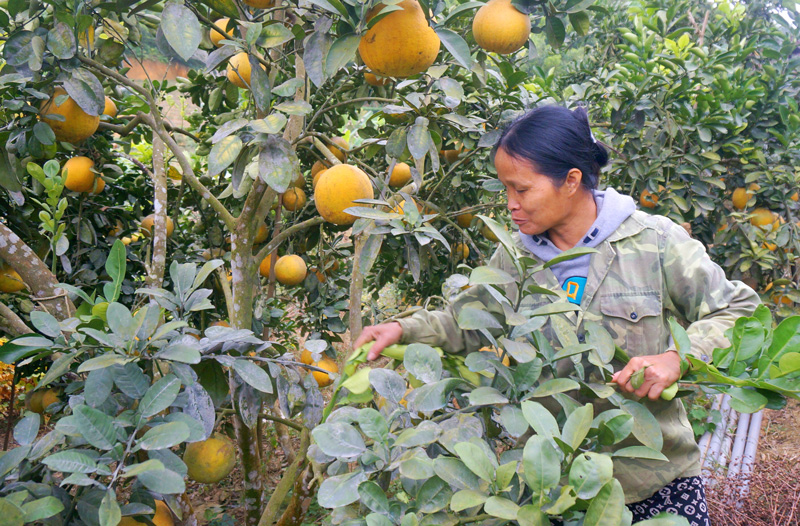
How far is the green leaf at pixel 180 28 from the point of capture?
99 centimetres

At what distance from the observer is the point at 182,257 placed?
239cm

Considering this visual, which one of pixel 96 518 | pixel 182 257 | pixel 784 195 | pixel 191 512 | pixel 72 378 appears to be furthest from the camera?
pixel 784 195

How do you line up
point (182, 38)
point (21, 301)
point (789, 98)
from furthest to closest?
point (789, 98) < point (21, 301) < point (182, 38)

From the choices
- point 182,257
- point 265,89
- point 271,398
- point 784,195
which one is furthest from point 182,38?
point 784,195

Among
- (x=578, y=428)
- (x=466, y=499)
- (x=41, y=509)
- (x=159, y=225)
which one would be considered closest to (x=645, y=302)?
(x=578, y=428)

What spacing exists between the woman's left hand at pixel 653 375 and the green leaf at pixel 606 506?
0.33 metres

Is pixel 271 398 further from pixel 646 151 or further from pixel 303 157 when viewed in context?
pixel 646 151

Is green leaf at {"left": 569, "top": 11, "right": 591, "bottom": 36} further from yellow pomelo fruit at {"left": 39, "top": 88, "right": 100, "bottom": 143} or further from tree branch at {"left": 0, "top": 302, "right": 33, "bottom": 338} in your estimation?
tree branch at {"left": 0, "top": 302, "right": 33, "bottom": 338}

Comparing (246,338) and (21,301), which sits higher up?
(246,338)

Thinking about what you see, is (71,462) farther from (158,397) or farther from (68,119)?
(68,119)

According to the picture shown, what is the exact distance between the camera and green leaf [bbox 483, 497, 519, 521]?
0.61 metres

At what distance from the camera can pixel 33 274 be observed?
1.31 metres

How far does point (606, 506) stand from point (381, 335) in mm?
641

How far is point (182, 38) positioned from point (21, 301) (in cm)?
136
